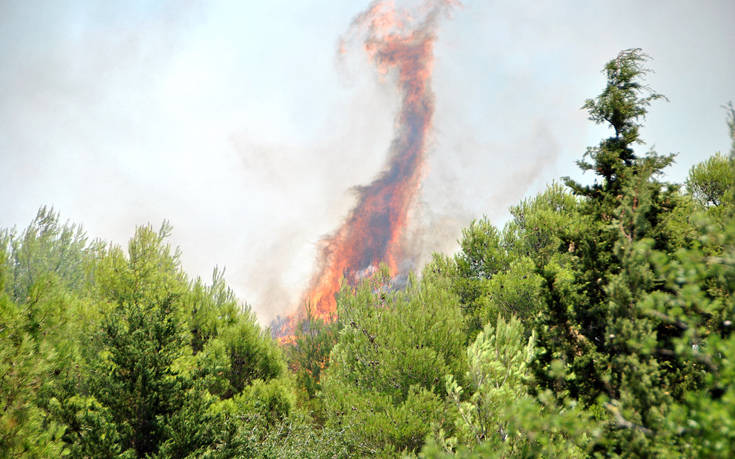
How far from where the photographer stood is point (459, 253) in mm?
33250

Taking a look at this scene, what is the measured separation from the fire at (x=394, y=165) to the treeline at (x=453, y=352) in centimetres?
7014

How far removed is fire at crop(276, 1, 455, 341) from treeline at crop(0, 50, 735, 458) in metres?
70.1

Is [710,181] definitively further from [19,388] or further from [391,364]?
[19,388]

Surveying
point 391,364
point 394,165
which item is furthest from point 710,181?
point 394,165

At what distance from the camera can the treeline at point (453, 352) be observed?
5.57m

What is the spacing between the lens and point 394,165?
10850 cm

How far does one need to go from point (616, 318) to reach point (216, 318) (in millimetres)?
22721

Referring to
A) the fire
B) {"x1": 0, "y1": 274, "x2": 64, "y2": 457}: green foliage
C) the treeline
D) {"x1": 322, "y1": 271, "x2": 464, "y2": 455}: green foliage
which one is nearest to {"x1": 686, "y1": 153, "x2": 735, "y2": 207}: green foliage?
the treeline

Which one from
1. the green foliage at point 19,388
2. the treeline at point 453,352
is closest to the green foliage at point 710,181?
the treeline at point 453,352

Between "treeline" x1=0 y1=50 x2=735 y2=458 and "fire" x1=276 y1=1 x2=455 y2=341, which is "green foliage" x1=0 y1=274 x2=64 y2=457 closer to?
"treeline" x1=0 y1=50 x2=735 y2=458

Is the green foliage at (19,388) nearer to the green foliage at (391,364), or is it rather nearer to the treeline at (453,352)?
the treeline at (453,352)

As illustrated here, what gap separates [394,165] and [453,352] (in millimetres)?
92029

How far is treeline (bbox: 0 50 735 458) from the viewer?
5.57m

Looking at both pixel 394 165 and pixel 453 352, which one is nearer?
pixel 453 352
